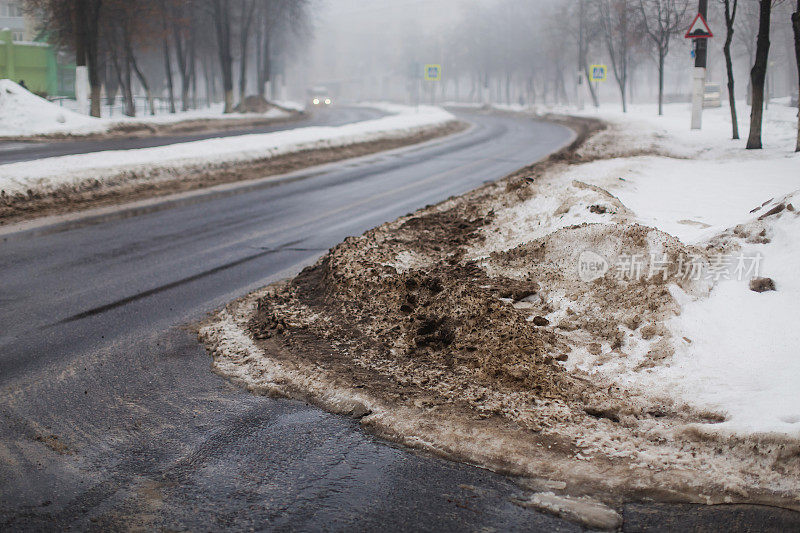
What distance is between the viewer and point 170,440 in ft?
12.7

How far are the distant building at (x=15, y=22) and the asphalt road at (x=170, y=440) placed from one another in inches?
2803

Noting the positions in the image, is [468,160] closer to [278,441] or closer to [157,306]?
[157,306]

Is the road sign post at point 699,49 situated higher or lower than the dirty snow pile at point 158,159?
higher

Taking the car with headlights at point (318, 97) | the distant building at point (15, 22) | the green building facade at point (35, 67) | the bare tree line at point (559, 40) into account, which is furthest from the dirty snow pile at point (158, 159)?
the distant building at point (15, 22)

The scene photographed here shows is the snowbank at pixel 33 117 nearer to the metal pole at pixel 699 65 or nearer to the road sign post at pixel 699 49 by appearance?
the road sign post at pixel 699 49

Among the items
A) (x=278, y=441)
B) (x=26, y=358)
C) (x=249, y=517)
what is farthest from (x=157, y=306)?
(x=249, y=517)

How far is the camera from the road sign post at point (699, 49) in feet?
66.0

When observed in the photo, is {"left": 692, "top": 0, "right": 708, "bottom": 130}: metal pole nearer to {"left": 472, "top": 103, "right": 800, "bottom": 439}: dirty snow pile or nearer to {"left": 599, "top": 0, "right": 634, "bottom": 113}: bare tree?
{"left": 472, "top": 103, "right": 800, "bottom": 439}: dirty snow pile

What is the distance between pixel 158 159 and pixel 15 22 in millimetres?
64695

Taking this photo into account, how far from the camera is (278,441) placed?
12.8ft

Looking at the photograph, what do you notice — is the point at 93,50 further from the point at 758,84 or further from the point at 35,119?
the point at 758,84

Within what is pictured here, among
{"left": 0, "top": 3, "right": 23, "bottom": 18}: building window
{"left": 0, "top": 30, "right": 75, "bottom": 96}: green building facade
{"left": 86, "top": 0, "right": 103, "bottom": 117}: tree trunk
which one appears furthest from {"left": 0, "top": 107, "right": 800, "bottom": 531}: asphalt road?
{"left": 0, "top": 3, "right": 23, "bottom": 18}: building window

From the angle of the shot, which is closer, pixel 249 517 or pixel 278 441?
pixel 249 517

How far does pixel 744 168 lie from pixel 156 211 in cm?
1123
